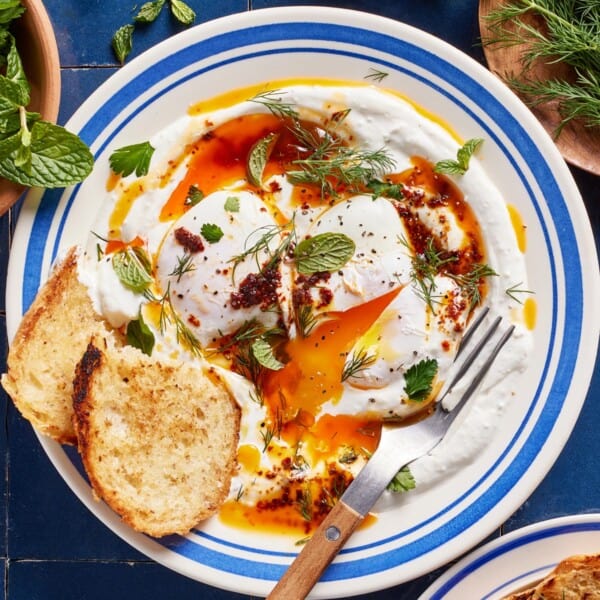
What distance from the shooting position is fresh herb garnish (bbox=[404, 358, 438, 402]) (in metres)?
2.94

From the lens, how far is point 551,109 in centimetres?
312

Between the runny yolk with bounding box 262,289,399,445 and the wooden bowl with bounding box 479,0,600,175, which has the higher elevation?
the wooden bowl with bounding box 479,0,600,175

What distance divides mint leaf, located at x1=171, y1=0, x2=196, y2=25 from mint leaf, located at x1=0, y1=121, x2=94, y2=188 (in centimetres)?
71

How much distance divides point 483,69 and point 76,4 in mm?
1675

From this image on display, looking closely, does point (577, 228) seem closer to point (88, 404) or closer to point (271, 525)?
point (271, 525)

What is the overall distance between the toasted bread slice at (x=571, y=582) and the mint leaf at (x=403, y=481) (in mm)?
548

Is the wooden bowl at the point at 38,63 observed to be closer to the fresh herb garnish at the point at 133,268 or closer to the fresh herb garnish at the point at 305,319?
the fresh herb garnish at the point at 133,268

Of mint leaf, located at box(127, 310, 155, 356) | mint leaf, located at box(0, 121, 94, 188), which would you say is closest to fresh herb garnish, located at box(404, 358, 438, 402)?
mint leaf, located at box(127, 310, 155, 356)

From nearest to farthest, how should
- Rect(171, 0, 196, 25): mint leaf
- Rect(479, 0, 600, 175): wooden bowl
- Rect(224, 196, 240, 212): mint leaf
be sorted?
Rect(224, 196, 240, 212): mint leaf
Rect(479, 0, 600, 175): wooden bowl
Rect(171, 0, 196, 25): mint leaf

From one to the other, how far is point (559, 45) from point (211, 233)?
4.83 ft

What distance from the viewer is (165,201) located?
9.98 ft

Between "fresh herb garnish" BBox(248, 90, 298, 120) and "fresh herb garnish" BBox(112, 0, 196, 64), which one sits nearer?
"fresh herb garnish" BBox(248, 90, 298, 120)

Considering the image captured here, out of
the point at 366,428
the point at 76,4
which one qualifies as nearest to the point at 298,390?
the point at 366,428

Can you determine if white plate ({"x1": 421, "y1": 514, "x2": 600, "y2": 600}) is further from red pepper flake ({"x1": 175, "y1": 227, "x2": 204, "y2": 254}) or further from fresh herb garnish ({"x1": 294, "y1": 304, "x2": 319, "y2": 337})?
red pepper flake ({"x1": 175, "y1": 227, "x2": 204, "y2": 254})
